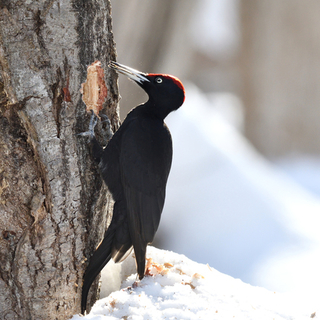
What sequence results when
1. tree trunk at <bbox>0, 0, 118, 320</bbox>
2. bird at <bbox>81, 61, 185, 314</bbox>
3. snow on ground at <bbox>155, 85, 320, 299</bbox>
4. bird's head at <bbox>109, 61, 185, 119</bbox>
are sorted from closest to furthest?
tree trunk at <bbox>0, 0, 118, 320</bbox> < bird at <bbox>81, 61, 185, 314</bbox> < bird's head at <bbox>109, 61, 185, 119</bbox> < snow on ground at <bbox>155, 85, 320, 299</bbox>

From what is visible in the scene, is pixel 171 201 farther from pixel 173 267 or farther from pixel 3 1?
pixel 3 1

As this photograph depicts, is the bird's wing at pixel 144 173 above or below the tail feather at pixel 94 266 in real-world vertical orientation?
above

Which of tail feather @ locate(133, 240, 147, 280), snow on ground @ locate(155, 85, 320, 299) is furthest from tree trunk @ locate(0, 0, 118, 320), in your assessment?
snow on ground @ locate(155, 85, 320, 299)

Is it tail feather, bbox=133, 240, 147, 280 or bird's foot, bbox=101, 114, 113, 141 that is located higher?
bird's foot, bbox=101, 114, 113, 141

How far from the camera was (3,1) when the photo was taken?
1.46 metres

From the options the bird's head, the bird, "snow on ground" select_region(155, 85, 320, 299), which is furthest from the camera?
"snow on ground" select_region(155, 85, 320, 299)

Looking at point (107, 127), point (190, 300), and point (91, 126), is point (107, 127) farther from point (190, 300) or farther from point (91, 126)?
point (190, 300)

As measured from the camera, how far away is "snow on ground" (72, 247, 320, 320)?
1.51 meters

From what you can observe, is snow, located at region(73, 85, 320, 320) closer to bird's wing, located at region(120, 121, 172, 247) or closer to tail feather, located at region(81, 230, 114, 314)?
tail feather, located at region(81, 230, 114, 314)

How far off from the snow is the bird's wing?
0.25m

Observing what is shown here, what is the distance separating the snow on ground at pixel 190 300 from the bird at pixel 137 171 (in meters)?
Answer: 0.13

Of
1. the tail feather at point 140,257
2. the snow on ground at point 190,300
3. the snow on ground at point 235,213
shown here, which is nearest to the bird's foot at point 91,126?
the tail feather at point 140,257

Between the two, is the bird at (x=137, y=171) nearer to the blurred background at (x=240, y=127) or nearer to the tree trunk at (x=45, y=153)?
the tree trunk at (x=45, y=153)

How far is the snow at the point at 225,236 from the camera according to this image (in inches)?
64.6
